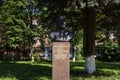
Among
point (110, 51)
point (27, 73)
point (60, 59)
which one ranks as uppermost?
point (60, 59)

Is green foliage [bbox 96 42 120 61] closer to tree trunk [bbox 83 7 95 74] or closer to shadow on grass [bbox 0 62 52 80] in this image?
shadow on grass [bbox 0 62 52 80]

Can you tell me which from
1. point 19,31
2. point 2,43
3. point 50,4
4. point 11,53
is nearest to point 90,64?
point 50,4

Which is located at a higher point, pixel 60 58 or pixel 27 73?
pixel 60 58

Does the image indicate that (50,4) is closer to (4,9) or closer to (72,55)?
(4,9)

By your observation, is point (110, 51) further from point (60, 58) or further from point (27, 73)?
point (60, 58)

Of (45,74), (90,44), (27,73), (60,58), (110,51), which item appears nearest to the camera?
(60,58)

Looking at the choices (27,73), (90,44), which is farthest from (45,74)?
(90,44)

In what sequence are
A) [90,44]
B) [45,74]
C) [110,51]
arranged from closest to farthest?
1. [90,44]
2. [45,74]
3. [110,51]

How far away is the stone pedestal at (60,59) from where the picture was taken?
14977mm

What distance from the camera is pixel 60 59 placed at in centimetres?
1521

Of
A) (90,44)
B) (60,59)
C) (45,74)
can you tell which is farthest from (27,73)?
(60,59)

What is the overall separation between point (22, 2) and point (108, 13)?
30.9m

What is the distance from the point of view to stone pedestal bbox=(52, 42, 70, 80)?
49.1ft

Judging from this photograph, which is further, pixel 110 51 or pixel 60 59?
pixel 110 51
